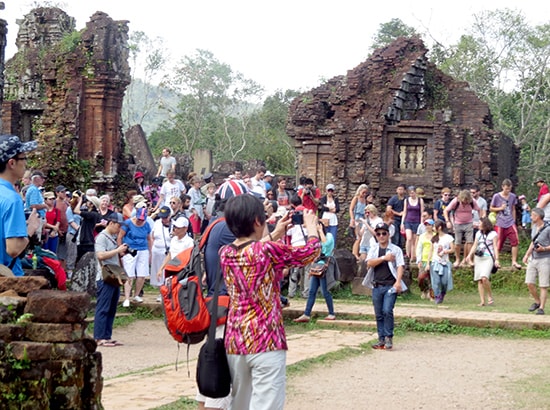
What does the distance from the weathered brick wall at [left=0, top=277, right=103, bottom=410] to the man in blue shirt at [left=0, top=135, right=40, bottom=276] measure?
325 millimetres

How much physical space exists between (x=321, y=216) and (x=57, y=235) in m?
5.93

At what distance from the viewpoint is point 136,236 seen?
14570mm

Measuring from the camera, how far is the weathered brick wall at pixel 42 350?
5.60 meters

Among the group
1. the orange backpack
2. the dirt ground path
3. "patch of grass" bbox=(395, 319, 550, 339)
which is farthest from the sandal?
the orange backpack

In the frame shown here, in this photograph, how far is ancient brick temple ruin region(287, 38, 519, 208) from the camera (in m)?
26.4

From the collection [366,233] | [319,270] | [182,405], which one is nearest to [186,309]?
[182,405]

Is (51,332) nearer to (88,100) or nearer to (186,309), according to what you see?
(186,309)

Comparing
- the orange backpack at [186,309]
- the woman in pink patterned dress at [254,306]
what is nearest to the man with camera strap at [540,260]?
the woman in pink patterned dress at [254,306]

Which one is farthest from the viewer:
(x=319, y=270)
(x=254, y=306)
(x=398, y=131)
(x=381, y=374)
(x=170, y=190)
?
(x=398, y=131)

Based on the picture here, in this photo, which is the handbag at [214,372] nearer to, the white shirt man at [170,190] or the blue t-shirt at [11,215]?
the blue t-shirt at [11,215]

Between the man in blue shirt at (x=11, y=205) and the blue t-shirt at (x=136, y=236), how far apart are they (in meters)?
8.62

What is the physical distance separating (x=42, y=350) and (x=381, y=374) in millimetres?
4722

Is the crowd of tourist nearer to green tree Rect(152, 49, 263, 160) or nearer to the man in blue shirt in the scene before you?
the man in blue shirt

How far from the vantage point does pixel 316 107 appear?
96.4 feet
